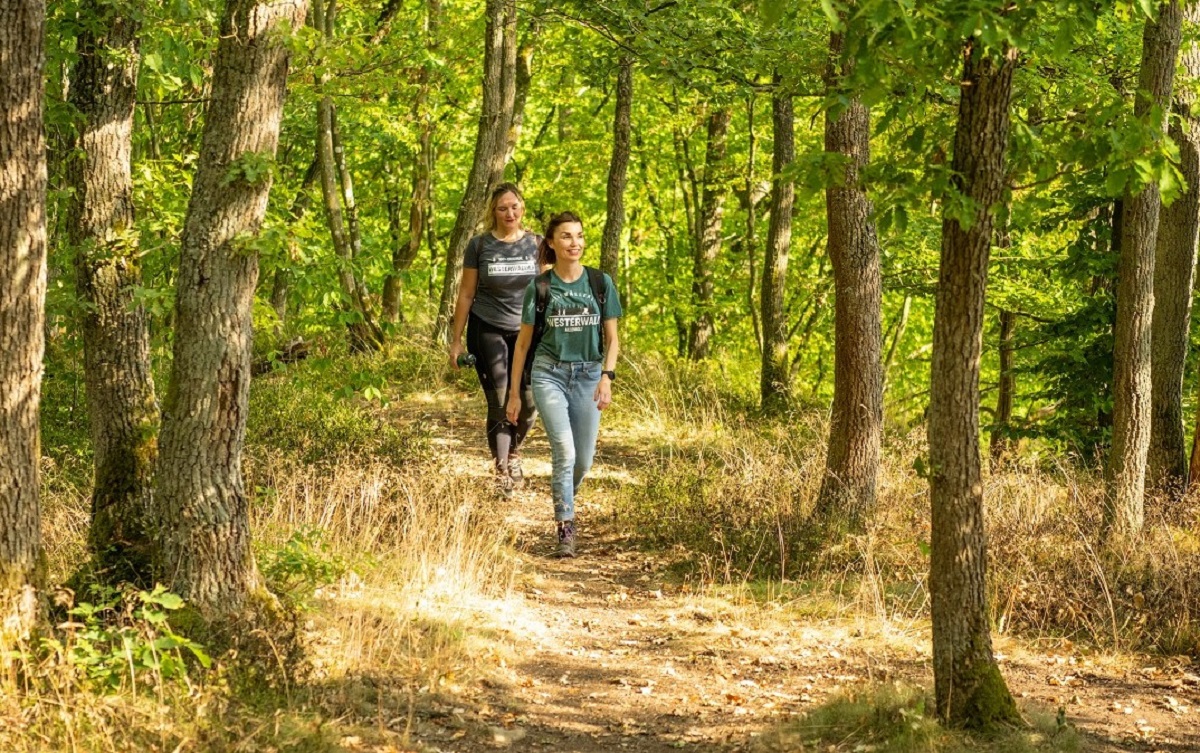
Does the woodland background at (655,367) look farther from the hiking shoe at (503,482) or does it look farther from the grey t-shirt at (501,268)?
the grey t-shirt at (501,268)

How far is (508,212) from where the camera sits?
8.81m

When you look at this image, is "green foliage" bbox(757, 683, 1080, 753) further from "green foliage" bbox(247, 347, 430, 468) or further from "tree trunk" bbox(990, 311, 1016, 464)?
"tree trunk" bbox(990, 311, 1016, 464)

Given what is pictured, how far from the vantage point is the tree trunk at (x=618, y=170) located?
46.0ft

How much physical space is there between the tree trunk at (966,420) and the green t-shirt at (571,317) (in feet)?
11.3

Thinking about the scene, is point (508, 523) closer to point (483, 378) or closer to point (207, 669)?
point (483, 378)

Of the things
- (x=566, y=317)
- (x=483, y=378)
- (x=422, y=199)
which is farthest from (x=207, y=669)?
(x=422, y=199)

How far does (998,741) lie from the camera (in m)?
4.70

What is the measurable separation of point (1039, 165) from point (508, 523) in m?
5.01

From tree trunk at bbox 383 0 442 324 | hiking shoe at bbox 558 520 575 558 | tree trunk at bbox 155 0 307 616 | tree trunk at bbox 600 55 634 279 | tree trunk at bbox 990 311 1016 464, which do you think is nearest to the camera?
tree trunk at bbox 155 0 307 616

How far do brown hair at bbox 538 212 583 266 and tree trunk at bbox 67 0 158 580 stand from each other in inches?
99.8

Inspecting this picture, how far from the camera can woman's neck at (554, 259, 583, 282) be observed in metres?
7.83

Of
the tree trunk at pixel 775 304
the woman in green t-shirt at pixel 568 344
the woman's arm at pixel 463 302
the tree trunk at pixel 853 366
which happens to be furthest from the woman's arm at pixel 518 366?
the tree trunk at pixel 775 304

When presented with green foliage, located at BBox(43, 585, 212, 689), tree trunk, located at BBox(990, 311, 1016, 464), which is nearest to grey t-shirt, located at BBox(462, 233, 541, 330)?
green foliage, located at BBox(43, 585, 212, 689)

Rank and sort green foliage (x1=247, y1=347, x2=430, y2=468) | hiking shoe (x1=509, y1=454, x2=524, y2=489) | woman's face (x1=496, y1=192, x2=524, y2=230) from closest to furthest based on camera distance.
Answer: woman's face (x1=496, y1=192, x2=524, y2=230), hiking shoe (x1=509, y1=454, x2=524, y2=489), green foliage (x1=247, y1=347, x2=430, y2=468)
